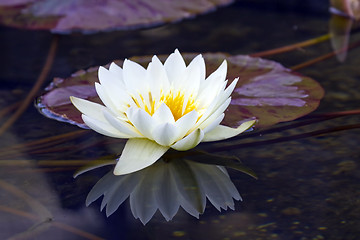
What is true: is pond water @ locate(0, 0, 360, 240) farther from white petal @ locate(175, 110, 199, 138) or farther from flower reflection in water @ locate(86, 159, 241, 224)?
white petal @ locate(175, 110, 199, 138)

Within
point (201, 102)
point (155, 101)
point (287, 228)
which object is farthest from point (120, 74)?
point (287, 228)

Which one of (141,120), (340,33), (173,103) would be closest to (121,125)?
(141,120)

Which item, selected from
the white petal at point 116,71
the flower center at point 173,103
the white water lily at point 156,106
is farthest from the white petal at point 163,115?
the white petal at point 116,71

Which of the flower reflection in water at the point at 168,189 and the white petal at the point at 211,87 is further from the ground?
the white petal at the point at 211,87

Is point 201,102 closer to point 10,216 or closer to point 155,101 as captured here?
point 155,101

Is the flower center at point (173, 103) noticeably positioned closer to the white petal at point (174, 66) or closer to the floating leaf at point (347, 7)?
the white petal at point (174, 66)

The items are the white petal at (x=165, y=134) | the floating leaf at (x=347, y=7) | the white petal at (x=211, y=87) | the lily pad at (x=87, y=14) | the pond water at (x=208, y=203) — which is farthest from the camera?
the floating leaf at (x=347, y=7)
